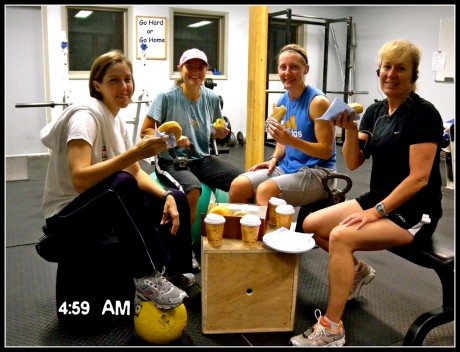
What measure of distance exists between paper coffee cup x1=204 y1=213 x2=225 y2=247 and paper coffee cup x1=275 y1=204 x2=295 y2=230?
31 cm

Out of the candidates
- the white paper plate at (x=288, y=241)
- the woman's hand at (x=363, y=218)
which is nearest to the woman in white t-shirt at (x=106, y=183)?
the white paper plate at (x=288, y=241)

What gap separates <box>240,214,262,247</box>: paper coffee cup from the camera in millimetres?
1883

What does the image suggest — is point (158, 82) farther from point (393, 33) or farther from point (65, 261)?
point (65, 261)

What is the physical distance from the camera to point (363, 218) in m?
1.86

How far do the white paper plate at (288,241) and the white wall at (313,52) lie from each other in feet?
16.3

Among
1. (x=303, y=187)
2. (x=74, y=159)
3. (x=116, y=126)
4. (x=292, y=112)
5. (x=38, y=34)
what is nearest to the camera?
(x=74, y=159)

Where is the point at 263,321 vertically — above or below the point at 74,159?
below

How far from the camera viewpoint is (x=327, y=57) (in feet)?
A: 24.7

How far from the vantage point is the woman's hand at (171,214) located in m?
2.04

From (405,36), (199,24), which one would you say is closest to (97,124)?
(199,24)

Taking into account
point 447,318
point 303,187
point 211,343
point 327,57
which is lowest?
point 211,343

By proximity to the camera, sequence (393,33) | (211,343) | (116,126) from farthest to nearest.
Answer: (393,33), (116,126), (211,343)

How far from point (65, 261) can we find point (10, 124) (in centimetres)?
482

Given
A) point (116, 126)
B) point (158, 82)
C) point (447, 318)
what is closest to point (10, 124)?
point (158, 82)
